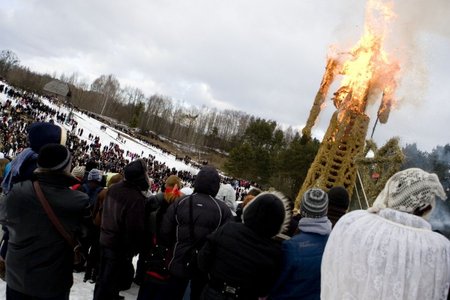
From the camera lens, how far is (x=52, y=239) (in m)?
3.13

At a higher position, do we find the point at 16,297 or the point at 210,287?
the point at 210,287

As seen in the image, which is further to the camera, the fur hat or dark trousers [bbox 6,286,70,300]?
dark trousers [bbox 6,286,70,300]

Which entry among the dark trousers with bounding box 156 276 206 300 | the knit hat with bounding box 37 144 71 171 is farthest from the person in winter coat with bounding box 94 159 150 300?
the knit hat with bounding box 37 144 71 171

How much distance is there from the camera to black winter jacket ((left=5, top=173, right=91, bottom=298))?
122 inches

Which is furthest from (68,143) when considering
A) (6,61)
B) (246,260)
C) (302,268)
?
(6,61)

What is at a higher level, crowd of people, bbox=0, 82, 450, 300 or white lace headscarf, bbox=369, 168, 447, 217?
white lace headscarf, bbox=369, 168, 447, 217

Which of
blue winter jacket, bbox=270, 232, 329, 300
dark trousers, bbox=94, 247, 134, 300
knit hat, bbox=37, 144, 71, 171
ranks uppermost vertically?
knit hat, bbox=37, 144, 71, 171

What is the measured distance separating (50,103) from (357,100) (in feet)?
182

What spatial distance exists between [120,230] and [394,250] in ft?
10.6

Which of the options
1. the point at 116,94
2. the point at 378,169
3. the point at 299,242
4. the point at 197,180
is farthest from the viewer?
the point at 116,94

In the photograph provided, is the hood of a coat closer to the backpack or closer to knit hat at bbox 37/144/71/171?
the backpack

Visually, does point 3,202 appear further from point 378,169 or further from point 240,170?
point 240,170

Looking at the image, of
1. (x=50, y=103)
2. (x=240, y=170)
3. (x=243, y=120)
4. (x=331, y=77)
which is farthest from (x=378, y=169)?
(x=243, y=120)

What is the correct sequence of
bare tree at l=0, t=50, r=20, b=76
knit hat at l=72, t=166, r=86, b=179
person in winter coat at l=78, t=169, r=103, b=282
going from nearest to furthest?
1. person in winter coat at l=78, t=169, r=103, b=282
2. knit hat at l=72, t=166, r=86, b=179
3. bare tree at l=0, t=50, r=20, b=76
